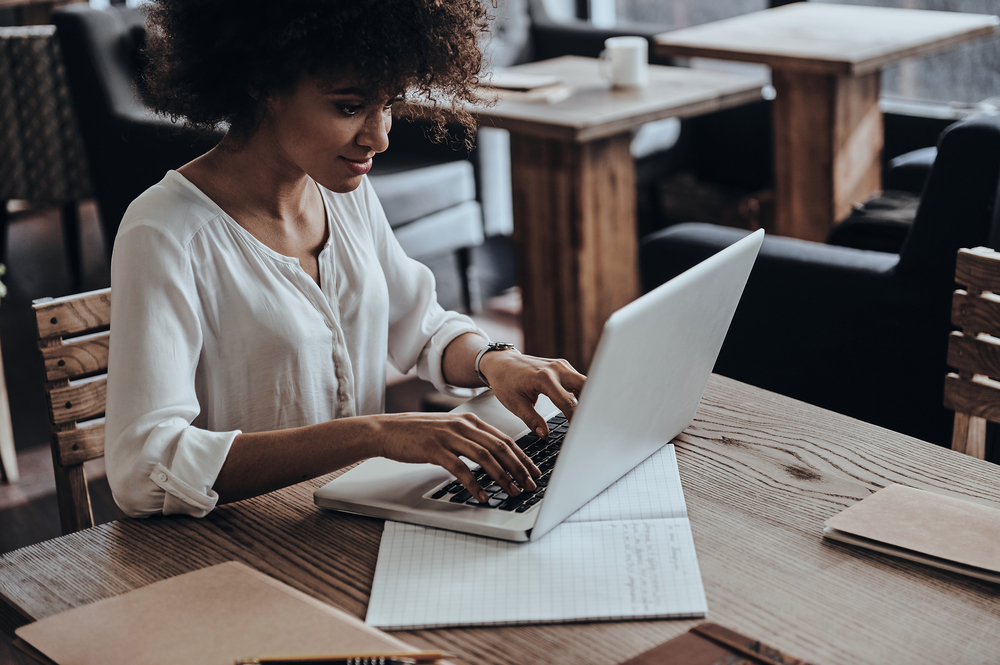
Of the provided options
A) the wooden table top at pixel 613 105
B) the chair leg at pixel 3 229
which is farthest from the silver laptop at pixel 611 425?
the chair leg at pixel 3 229

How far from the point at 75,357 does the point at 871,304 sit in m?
1.41

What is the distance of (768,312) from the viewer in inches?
80.2

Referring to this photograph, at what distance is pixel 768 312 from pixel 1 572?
1558mm

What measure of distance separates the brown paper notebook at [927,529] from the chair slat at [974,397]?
1.21 feet

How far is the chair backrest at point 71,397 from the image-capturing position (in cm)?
118

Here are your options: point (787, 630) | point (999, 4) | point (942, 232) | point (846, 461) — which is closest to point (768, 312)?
point (942, 232)

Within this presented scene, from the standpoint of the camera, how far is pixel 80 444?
1.18m

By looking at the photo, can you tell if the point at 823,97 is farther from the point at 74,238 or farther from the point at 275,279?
the point at 74,238

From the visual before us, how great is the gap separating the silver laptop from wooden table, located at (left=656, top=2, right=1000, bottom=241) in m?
1.92

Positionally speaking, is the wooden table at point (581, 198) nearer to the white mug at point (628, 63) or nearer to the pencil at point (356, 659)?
the white mug at point (628, 63)

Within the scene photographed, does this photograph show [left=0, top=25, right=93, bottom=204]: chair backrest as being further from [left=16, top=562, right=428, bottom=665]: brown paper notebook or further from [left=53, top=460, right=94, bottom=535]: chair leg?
[left=16, top=562, right=428, bottom=665]: brown paper notebook

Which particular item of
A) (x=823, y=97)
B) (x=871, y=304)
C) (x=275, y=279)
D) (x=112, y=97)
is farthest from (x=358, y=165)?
(x=112, y=97)

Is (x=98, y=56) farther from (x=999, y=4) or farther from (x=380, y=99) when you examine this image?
(x=999, y=4)

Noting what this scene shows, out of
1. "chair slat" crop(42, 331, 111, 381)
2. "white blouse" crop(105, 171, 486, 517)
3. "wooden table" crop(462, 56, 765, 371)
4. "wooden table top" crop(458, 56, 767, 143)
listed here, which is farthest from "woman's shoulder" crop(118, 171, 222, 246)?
"wooden table" crop(462, 56, 765, 371)
